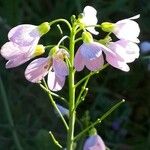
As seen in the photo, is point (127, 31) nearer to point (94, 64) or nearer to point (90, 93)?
point (94, 64)

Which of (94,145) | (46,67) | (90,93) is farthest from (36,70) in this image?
(90,93)

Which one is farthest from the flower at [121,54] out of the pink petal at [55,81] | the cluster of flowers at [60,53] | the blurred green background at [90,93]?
the blurred green background at [90,93]

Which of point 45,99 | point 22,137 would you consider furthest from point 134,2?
point 22,137

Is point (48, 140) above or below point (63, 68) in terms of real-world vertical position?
below

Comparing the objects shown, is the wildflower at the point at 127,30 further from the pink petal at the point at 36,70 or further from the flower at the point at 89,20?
the pink petal at the point at 36,70

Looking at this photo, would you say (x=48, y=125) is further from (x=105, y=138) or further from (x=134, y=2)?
(x=134, y=2)

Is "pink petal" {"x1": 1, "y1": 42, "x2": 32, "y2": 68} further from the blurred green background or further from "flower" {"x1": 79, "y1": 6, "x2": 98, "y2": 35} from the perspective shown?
the blurred green background
